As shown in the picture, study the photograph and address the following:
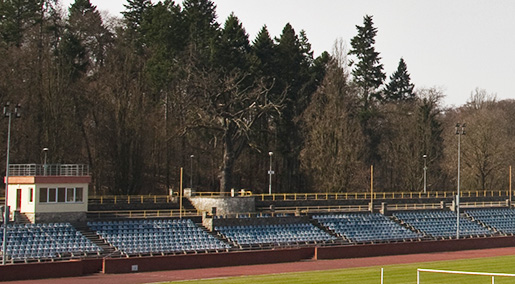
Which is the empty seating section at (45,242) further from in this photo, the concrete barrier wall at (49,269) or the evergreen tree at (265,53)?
the evergreen tree at (265,53)

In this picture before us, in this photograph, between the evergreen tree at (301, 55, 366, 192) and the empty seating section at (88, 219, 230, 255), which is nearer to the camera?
the empty seating section at (88, 219, 230, 255)

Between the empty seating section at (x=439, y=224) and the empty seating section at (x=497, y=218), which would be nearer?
the empty seating section at (x=439, y=224)

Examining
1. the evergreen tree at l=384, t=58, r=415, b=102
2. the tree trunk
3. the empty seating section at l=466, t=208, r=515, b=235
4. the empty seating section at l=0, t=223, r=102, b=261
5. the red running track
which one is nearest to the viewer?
the red running track

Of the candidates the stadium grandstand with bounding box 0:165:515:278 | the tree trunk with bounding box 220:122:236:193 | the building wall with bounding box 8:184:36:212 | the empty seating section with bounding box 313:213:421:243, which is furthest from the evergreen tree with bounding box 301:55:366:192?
the building wall with bounding box 8:184:36:212

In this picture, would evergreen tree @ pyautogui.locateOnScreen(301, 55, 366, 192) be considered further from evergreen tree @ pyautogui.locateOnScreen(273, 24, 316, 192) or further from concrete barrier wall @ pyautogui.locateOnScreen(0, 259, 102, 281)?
concrete barrier wall @ pyautogui.locateOnScreen(0, 259, 102, 281)

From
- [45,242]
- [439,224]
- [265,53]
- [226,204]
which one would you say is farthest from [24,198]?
[265,53]

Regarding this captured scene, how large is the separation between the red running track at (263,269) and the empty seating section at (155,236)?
4.66 metres

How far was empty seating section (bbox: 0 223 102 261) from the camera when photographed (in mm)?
45812

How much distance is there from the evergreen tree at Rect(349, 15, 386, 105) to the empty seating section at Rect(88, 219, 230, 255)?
60.3m

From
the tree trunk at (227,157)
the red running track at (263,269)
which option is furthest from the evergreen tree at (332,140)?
the red running track at (263,269)

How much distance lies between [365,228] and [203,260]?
66.2ft

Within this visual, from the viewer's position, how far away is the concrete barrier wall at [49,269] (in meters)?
41.0

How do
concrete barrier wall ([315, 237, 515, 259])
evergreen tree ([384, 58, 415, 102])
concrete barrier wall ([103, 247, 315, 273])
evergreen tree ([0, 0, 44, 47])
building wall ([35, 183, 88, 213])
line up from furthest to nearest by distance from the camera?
evergreen tree ([384, 58, 415, 102])
evergreen tree ([0, 0, 44, 47])
concrete barrier wall ([315, 237, 515, 259])
building wall ([35, 183, 88, 213])
concrete barrier wall ([103, 247, 315, 273])

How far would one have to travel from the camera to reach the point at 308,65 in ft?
343
